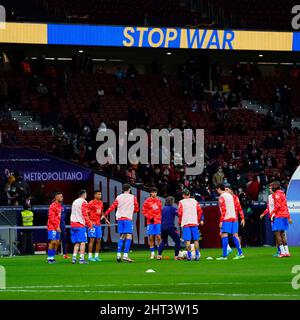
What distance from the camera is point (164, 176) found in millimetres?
39656

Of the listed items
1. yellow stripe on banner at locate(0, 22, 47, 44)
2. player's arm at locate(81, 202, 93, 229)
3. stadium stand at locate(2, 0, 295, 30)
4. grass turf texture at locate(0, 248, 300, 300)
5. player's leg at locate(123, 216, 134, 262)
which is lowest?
grass turf texture at locate(0, 248, 300, 300)

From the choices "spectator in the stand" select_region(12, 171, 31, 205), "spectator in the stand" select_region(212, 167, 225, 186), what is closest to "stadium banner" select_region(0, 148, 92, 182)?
"spectator in the stand" select_region(12, 171, 31, 205)

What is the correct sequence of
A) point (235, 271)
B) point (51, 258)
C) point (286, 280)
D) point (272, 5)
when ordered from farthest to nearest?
1. point (272, 5)
2. point (51, 258)
3. point (235, 271)
4. point (286, 280)

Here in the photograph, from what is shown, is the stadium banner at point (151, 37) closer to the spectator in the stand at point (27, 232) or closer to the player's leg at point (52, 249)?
the spectator in the stand at point (27, 232)

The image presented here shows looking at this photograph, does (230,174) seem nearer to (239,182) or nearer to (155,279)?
(239,182)

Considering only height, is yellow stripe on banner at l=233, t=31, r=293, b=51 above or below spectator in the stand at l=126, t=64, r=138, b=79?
above

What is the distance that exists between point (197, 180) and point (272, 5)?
13.7 metres

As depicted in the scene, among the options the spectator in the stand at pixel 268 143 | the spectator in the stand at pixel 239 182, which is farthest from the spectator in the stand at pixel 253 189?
the spectator in the stand at pixel 268 143

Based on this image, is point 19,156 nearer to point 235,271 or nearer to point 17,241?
point 17,241

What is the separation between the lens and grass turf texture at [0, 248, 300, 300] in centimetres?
1812

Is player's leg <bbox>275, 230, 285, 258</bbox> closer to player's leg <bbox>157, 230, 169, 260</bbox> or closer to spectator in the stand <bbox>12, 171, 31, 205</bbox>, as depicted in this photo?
player's leg <bbox>157, 230, 169, 260</bbox>

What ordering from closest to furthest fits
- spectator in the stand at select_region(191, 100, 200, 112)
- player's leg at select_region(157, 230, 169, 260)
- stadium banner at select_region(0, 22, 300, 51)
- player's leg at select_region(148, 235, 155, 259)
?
player's leg at select_region(157, 230, 169, 260), player's leg at select_region(148, 235, 155, 259), stadium banner at select_region(0, 22, 300, 51), spectator in the stand at select_region(191, 100, 200, 112)

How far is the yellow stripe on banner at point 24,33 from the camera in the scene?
4262cm
